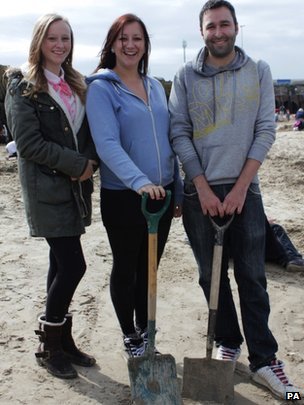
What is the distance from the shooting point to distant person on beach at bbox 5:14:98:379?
291 centimetres

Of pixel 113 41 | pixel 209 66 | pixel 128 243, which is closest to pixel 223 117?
pixel 209 66

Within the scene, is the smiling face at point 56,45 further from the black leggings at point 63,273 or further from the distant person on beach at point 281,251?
the distant person on beach at point 281,251

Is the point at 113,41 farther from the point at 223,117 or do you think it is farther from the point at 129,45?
the point at 223,117

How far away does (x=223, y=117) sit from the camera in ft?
9.50

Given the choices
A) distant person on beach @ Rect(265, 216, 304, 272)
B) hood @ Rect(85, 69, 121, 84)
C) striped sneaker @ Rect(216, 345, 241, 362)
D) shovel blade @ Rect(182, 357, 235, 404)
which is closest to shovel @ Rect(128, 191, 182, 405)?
shovel blade @ Rect(182, 357, 235, 404)

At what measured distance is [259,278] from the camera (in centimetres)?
306

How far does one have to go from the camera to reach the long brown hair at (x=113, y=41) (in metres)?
2.92

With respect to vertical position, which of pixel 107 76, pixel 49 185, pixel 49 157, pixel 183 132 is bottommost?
pixel 49 185

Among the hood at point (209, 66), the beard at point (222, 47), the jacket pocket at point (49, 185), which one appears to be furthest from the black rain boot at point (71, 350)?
the beard at point (222, 47)

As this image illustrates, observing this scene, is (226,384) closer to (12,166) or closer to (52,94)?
(52,94)

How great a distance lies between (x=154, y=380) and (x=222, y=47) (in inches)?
67.5

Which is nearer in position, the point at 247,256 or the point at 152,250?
the point at 152,250

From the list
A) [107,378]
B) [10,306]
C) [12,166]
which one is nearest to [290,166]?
[12,166]

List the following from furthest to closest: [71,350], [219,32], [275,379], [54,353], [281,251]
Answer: [281,251] → [71,350] → [54,353] → [275,379] → [219,32]
